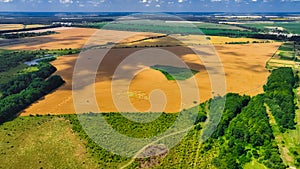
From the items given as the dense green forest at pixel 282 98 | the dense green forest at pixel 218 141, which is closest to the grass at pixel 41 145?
the dense green forest at pixel 218 141

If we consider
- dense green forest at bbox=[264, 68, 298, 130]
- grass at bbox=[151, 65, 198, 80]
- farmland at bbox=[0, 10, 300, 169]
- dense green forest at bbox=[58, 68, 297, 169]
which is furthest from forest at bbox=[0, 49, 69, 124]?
dense green forest at bbox=[264, 68, 298, 130]

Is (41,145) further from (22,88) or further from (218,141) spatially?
(22,88)

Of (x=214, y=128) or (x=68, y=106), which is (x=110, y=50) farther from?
(x=214, y=128)

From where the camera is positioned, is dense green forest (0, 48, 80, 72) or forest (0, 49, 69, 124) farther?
dense green forest (0, 48, 80, 72)

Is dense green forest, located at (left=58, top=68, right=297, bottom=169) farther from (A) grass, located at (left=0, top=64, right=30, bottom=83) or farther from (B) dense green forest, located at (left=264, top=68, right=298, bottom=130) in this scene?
(A) grass, located at (left=0, top=64, right=30, bottom=83)

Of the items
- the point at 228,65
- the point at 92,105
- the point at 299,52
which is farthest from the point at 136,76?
the point at 299,52
